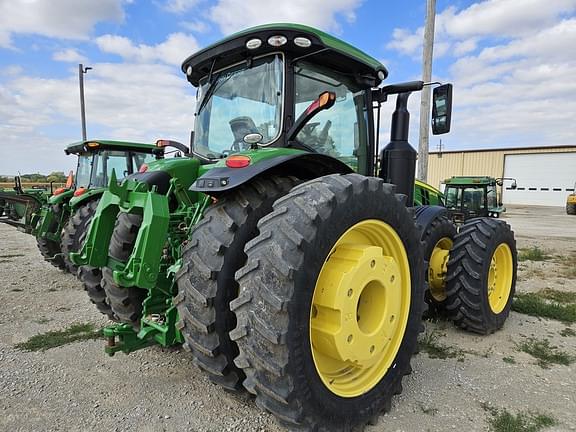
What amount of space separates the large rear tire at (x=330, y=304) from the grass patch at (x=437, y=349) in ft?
2.86

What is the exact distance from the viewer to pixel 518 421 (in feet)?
7.87

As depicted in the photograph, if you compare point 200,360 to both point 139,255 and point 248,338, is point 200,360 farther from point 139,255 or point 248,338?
point 139,255

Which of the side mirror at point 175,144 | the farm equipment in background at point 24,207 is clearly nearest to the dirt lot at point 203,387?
the side mirror at point 175,144

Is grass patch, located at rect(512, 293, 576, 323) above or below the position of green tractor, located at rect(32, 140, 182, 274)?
below

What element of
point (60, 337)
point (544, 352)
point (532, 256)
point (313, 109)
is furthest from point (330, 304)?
point (532, 256)

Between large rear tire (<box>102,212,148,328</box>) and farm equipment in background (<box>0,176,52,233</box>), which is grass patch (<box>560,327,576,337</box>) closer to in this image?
large rear tire (<box>102,212,148,328</box>)

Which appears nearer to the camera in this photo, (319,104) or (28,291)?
(319,104)

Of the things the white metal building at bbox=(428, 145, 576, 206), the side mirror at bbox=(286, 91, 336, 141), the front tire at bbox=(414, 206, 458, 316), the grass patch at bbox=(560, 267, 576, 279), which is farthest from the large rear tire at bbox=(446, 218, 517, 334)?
the white metal building at bbox=(428, 145, 576, 206)

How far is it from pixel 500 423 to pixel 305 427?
4.12ft

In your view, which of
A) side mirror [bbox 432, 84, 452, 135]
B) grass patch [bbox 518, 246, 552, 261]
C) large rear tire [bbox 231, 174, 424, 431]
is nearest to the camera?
large rear tire [bbox 231, 174, 424, 431]

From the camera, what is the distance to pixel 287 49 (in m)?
2.66

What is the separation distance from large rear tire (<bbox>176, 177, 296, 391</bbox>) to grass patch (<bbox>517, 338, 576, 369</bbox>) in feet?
8.40

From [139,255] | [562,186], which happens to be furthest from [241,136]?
[562,186]

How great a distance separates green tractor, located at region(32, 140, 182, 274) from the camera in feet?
18.1
